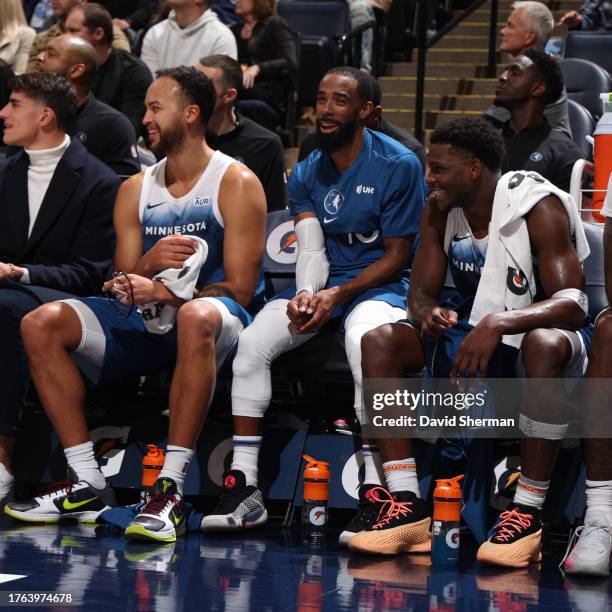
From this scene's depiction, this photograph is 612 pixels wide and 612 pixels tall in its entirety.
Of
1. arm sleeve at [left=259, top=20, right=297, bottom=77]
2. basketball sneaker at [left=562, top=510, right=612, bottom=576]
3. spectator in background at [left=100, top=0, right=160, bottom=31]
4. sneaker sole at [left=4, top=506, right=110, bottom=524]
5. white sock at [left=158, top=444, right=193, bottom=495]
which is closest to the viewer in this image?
basketball sneaker at [left=562, top=510, right=612, bottom=576]

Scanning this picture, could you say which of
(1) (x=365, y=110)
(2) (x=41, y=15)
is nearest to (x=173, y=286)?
(1) (x=365, y=110)

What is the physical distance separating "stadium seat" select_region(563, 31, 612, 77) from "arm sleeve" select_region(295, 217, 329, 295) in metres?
4.03

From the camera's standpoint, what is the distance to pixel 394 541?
386 centimetres

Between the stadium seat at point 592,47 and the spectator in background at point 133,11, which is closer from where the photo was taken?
the stadium seat at point 592,47

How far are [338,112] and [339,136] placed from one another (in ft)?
0.31

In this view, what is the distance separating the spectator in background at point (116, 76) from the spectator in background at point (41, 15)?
263 cm

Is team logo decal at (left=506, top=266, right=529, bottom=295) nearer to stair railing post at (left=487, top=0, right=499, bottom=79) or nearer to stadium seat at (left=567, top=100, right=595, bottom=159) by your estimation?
stadium seat at (left=567, top=100, right=595, bottom=159)

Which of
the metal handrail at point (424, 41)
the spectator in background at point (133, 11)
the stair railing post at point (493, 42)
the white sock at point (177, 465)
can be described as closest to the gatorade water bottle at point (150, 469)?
the white sock at point (177, 465)

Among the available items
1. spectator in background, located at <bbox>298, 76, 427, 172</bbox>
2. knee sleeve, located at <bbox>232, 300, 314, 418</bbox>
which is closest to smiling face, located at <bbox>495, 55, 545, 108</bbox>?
spectator in background, located at <bbox>298, 76, 427, 172</bbox>

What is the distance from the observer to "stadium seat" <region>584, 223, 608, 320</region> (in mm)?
4418

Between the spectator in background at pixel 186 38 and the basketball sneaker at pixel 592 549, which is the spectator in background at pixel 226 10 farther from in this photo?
the basketball sneaker at pixel 592 549

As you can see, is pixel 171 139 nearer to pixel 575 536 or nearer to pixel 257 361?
pixel 257 361

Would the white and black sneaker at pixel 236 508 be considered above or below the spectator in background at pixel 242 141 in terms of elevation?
below

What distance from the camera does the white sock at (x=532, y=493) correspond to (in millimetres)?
3801
